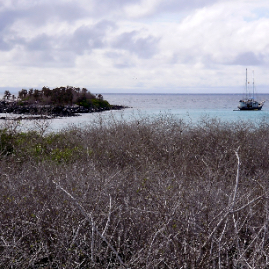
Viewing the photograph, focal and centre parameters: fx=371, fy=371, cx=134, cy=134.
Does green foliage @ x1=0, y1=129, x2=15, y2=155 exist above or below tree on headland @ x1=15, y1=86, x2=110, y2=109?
below

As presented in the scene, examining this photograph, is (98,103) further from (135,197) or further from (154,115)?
(135,197)

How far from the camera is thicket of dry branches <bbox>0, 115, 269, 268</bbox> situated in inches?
161

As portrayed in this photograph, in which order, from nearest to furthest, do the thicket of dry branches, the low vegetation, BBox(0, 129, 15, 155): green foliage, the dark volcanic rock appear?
the thicket of dry branches → BBox(0, 129, 15, 155): green foliage → the dark volcanic rock → the low vegetation

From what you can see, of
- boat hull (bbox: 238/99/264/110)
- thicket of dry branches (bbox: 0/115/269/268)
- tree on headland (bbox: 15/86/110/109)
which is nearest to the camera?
thicket of dry branches (bbox: 0/115/269/268)

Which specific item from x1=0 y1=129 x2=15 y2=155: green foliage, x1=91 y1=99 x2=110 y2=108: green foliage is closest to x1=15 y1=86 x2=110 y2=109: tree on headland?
x1=91 y1=99 x2=110 y2=108: green foliage

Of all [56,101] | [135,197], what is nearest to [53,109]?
[56,101]

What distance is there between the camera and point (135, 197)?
6.03 metres

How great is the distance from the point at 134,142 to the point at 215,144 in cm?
→ 292

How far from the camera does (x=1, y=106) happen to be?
1390 inches

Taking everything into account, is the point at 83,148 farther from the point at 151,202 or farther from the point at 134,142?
the point at 151,202

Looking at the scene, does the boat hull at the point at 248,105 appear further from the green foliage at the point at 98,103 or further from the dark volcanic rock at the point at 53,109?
the dark volcanic rock at the point at 53,109

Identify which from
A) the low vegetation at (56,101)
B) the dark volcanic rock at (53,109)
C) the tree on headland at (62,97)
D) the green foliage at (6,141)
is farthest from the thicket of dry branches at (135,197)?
the tree on headland at (62,97)

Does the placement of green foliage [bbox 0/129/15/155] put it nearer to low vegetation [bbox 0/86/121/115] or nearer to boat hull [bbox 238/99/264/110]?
low vegetation [bbox 0/86/121/115]

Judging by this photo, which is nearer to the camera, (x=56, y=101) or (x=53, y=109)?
(x=53, y=109)
